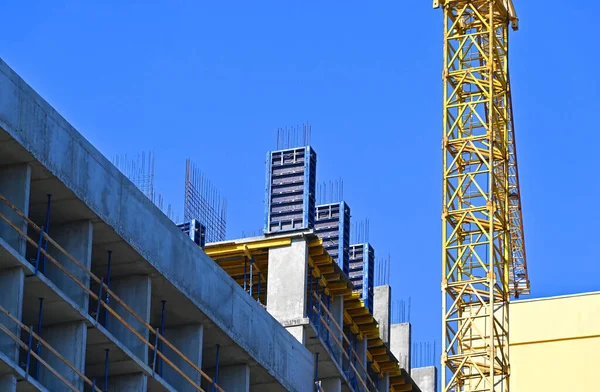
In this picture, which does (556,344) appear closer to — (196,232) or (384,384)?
(384,384)

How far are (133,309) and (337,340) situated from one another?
42.6ft

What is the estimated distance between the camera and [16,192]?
3244cm

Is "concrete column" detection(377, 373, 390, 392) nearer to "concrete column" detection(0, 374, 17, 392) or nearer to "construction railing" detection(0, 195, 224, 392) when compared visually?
"construction railing" detection(0, 195, 224, 392)

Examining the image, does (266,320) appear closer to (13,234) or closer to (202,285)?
(202,285)

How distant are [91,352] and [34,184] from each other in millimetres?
4375

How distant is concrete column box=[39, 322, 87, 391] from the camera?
33.3 m

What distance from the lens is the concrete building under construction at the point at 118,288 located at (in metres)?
32.1

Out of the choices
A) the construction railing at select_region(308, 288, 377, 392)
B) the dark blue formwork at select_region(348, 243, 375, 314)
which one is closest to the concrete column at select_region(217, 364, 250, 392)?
the construction railing at select_region(308, 288, 377, 392)

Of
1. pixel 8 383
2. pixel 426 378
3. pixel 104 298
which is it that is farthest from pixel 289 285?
pixel 426 378

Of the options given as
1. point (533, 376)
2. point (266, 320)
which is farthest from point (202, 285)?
point (533, 376)

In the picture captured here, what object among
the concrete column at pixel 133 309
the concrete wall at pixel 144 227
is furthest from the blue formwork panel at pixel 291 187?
the concrete column at pixel 133 309

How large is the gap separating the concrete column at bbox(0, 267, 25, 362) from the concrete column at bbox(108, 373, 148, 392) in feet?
15.7

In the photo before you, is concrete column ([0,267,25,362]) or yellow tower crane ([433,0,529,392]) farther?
yellow tower crane ([433,0,529,392])

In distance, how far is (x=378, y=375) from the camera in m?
54.9
